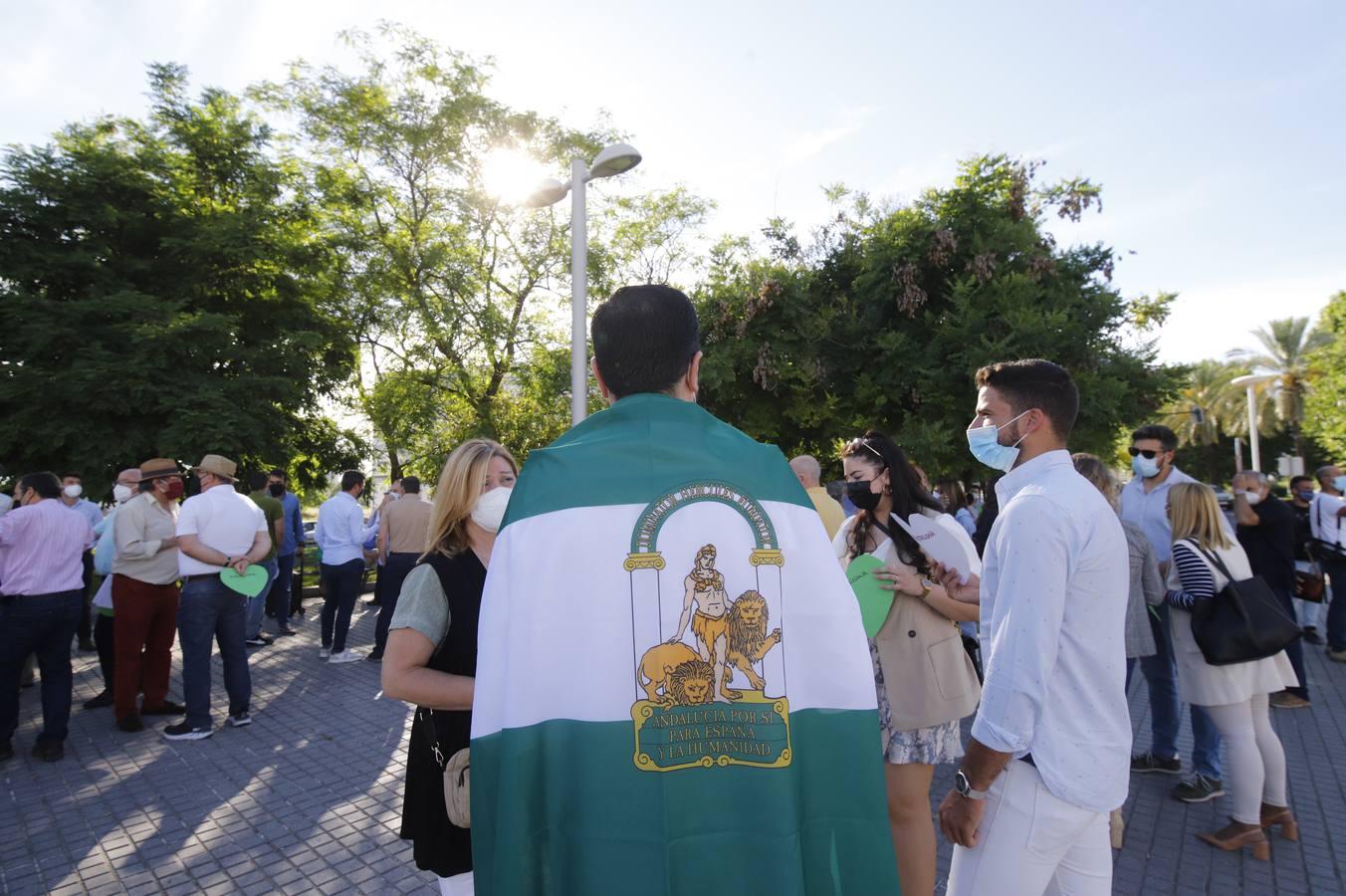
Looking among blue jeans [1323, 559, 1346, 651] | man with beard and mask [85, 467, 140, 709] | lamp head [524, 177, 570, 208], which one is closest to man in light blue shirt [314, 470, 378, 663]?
man with beard and mask [85, 467, 140, 709]

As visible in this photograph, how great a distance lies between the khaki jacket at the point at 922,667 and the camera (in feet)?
10.6

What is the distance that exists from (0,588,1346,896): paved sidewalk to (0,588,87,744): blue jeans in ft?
1.17

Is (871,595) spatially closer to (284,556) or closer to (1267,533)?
(1267,533)

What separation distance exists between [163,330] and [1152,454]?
65.5 ft

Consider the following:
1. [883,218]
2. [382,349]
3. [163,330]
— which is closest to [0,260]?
[163,330]

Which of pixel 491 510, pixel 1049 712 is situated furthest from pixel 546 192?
pixel 1049 712

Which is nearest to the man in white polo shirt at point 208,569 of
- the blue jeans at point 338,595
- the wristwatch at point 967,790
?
the blue jeans at point 338,595

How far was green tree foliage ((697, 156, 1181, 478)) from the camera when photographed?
16.7 meters

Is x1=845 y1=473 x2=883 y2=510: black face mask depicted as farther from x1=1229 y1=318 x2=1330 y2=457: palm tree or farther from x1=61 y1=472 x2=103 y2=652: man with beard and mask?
x1=1229 y1=318 x2=1330 y2=457: palm tree

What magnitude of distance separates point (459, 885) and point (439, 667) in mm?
690

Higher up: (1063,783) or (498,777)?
(498,777)

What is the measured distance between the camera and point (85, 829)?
5.00m

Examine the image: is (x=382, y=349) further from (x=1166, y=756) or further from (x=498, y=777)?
(x=498, y=777)

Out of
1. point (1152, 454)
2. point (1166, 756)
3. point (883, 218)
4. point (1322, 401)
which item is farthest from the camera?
point (1322, 401)
